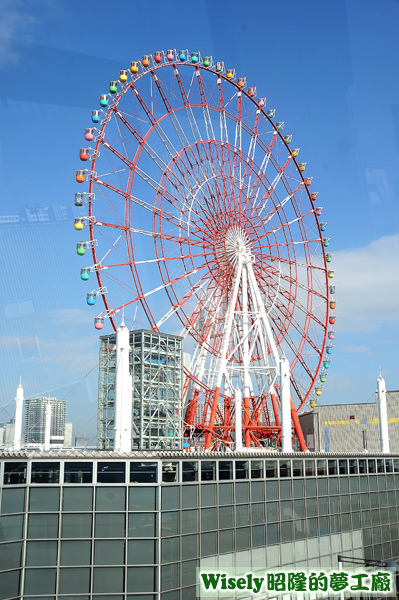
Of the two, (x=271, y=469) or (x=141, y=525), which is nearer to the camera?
(x=141, y=525)

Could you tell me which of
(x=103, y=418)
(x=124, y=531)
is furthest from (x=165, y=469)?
(x=103, y=418)

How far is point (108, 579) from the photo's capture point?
2292 centimetres

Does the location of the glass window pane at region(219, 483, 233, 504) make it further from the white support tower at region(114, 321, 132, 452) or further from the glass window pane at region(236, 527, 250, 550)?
the white support tower at region(114, 321, 132, 452)

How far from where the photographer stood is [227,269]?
155 ft

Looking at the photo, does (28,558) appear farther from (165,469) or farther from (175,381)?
(175,381)

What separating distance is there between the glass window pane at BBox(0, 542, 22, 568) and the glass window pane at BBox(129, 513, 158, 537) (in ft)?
13.6

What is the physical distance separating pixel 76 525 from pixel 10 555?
2.50 meters

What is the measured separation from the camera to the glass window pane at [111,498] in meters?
23.4

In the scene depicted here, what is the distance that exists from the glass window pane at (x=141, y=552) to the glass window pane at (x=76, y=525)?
1.72 metres

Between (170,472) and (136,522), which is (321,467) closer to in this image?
(170,472)

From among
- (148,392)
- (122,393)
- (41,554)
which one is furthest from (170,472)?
(148,392)

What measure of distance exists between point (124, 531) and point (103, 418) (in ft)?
56.6

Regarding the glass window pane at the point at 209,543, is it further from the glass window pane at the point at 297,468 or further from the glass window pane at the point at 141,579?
the glass window pane at the point at 297,468

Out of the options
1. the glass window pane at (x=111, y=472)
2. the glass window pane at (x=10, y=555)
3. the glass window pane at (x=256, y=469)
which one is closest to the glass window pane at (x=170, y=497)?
the glass window pane at (x=111, y=472)
